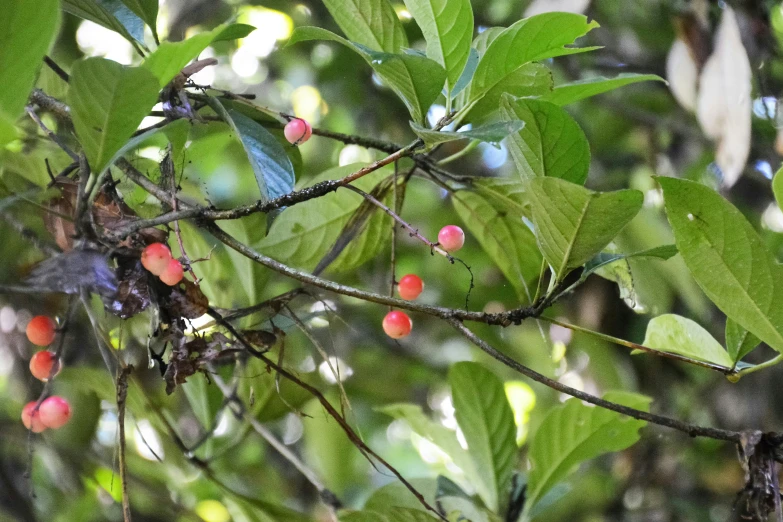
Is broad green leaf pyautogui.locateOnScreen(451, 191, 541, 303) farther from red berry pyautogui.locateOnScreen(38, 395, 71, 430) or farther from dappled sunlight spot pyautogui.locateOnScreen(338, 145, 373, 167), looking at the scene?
dappled sunlight spot pyautogui.locateOnScreen(338, 145, 373, 167)

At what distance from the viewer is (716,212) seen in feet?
1.84

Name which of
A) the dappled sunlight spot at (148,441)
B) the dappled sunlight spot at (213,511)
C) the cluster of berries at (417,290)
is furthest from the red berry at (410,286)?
the dappled sunlight spot at (213,511)

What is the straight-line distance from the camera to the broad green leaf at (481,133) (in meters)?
0.53

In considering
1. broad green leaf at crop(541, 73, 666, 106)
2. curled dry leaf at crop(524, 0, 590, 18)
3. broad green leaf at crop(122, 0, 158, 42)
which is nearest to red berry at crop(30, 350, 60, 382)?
broad green leaf at crop(122, 0, 158, 42)

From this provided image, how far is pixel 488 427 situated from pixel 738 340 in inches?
16.1

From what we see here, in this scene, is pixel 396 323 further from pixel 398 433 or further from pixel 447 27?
pixel 398 433

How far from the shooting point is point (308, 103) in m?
2.35

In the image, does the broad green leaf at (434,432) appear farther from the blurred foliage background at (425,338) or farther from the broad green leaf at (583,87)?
the broad green leaf at (583,87)

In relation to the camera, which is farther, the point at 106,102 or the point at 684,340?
the point at 684,340

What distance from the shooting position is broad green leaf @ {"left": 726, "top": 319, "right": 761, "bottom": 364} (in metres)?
0.64

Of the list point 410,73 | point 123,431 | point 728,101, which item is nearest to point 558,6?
point 728,101

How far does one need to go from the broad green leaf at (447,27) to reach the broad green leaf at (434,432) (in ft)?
1.74

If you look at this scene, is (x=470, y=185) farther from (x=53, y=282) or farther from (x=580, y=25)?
(x=53, y=282)

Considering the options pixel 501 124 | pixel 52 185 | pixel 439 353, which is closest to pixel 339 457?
pixel 439 353
